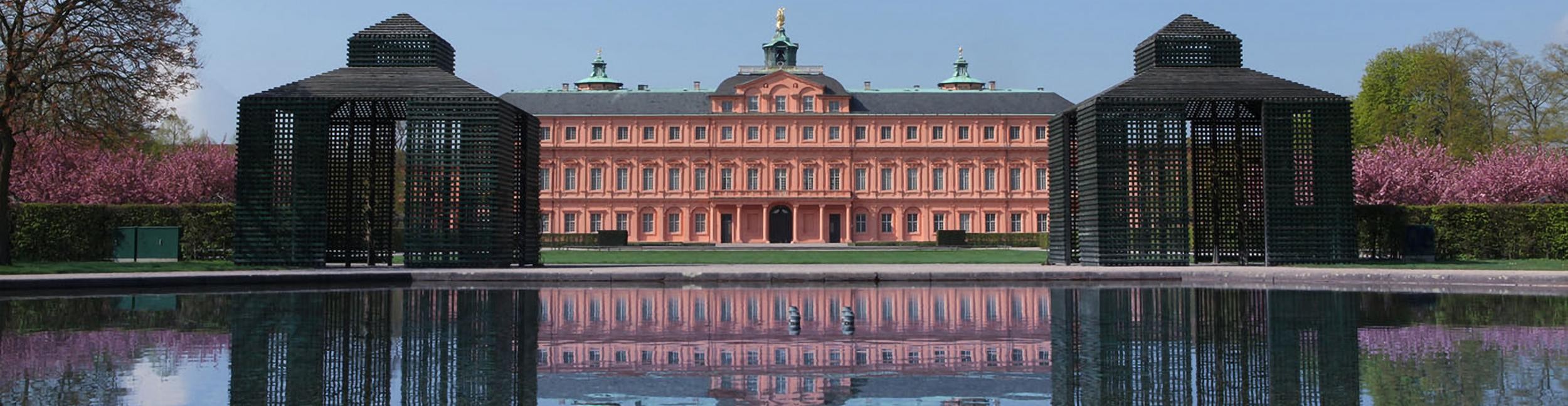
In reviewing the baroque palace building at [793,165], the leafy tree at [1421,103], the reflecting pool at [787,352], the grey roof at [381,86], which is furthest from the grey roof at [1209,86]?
the baroque palace building at [793,165]

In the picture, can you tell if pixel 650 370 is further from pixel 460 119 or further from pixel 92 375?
pixel 460 119

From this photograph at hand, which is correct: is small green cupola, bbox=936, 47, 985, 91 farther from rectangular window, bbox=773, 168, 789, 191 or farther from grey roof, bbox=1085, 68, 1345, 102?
grey roof, bbox=1085, 68, 1345, 102

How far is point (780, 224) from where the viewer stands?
66.9 metres

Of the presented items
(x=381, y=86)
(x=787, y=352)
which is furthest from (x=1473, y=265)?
(x=381, y=86)

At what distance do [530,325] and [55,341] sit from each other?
3.38 m

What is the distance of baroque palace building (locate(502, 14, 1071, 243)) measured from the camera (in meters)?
66.7

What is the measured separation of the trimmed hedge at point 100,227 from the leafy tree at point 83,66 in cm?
191

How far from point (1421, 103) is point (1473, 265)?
106 feet

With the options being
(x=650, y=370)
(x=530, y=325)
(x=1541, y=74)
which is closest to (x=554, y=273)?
(x=530, y=325)

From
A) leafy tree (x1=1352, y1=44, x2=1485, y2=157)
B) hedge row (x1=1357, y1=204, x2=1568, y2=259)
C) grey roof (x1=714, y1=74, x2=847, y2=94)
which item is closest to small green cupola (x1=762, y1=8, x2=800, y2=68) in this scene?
grey roof (x1=714, y1=74, x2=847, y2=94)

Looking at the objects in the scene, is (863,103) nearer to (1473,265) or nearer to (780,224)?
(780,224)

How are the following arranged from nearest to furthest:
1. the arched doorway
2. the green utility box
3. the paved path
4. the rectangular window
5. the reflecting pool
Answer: the reflecting pool, the paved path, the green utility box, the arched doorway, the rectangular window

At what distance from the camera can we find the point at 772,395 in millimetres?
5766

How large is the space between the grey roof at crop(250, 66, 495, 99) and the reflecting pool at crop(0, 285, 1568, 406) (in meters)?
8.09
